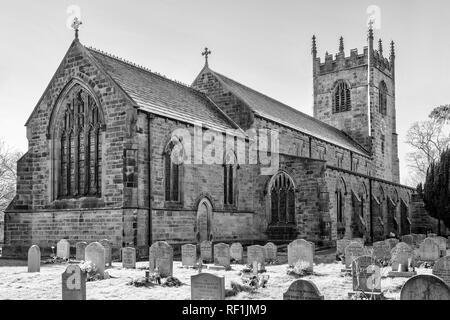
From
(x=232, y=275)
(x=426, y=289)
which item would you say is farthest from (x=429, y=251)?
(x=426, y=289)

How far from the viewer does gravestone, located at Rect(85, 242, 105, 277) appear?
48.2 ft

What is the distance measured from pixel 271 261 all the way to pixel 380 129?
105 feet

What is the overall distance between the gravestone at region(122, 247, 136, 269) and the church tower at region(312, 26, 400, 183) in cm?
3324

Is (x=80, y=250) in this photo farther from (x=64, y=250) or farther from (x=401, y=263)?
(x=401, y=263)

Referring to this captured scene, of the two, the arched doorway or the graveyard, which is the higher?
the arched doorway

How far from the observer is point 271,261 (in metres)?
19.0

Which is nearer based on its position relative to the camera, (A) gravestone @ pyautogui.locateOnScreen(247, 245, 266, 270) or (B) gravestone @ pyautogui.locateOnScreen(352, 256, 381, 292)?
(B) gravestone @ pyautogui.locateOnScreen(352, 256, 381, 292)

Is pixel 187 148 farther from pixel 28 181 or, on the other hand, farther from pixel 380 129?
pixel 380 129

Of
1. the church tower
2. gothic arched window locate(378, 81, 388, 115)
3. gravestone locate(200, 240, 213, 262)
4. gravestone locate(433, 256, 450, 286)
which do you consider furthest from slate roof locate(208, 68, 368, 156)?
gravestone locate(433, 256, 450, 286)

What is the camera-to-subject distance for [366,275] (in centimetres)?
1169

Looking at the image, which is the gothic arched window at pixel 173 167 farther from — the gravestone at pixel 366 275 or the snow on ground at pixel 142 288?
the gravestone at pixel 366 275

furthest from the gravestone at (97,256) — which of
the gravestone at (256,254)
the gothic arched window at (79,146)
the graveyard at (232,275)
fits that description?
the gothic arched window at (79,146)

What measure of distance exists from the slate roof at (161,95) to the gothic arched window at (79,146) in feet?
6.03

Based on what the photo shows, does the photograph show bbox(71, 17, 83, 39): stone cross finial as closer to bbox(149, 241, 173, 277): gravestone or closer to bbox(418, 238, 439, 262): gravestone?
bbox(149, 241, 173, 277): gravestone
